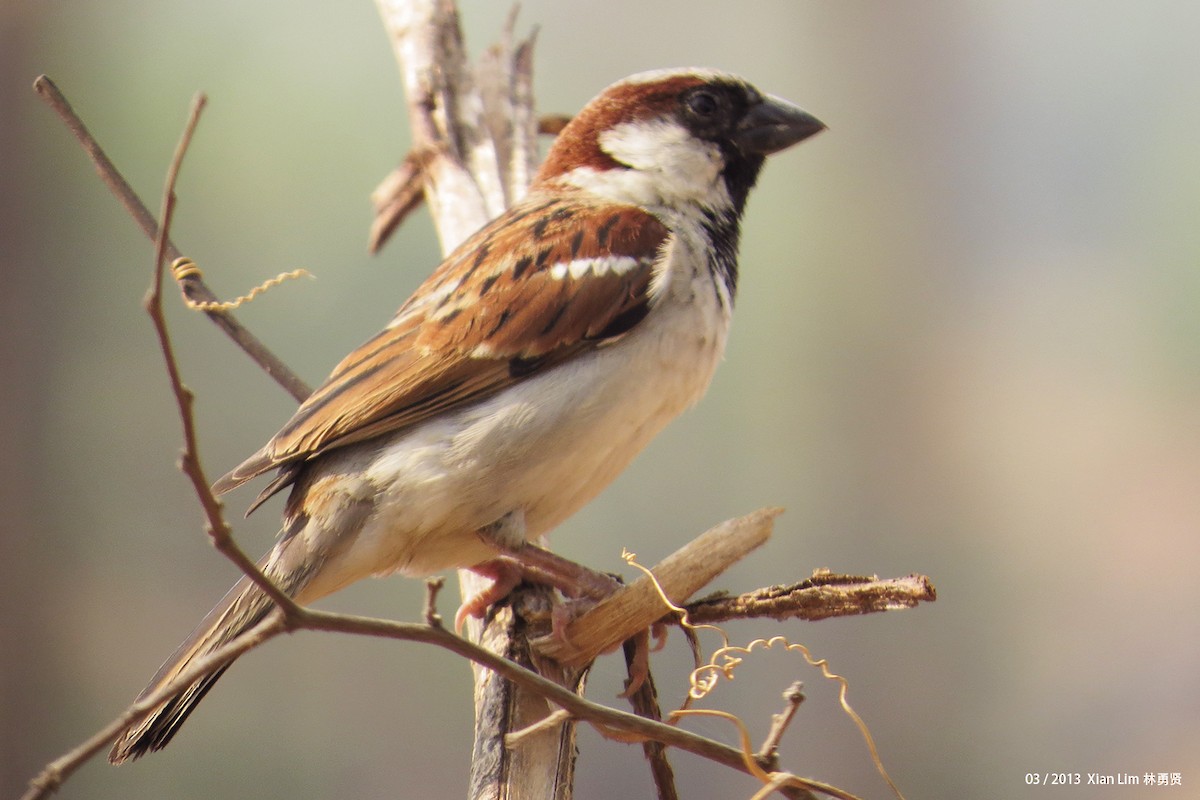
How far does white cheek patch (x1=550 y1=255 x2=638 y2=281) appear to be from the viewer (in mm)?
1445

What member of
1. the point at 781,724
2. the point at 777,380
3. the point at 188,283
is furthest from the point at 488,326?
the point at 777,380

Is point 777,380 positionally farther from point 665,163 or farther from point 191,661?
point 191,661

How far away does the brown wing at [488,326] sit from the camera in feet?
4.41

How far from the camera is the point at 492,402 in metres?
1.35

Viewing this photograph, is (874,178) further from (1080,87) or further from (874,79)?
(1080,87)

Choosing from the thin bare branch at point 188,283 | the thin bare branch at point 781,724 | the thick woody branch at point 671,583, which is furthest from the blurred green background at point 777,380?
the thin bare branch at point 781,724

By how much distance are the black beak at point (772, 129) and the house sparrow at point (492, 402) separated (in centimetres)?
18

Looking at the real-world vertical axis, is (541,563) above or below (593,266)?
below

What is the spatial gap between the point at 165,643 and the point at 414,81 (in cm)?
213

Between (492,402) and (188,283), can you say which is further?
(188,283)

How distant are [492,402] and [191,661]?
462 mm

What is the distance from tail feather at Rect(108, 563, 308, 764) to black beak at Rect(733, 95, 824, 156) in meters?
1.02

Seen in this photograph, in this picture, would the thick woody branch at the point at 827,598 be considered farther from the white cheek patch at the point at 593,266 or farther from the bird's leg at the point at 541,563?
the white cheek patch at the point at 593,266

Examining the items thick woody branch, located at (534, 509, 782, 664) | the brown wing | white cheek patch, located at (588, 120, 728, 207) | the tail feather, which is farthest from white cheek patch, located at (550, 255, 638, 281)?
the tail feather
